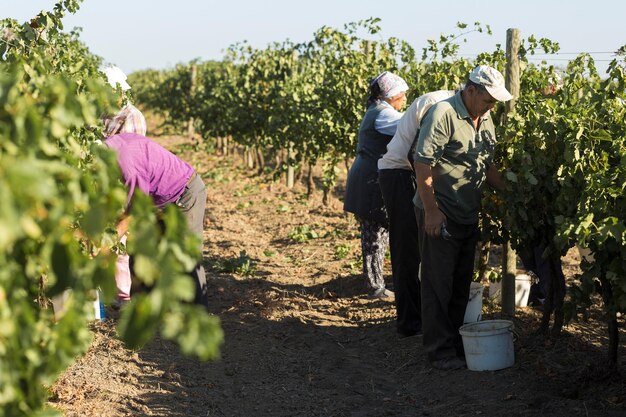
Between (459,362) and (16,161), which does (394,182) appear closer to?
(459,362)

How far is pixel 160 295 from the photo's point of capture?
1752mm

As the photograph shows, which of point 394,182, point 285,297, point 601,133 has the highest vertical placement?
point 601,133

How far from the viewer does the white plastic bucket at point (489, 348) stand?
5.04 m

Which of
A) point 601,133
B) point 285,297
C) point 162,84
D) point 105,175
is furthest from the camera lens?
point 162,84

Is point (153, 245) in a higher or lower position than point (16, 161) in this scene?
lower

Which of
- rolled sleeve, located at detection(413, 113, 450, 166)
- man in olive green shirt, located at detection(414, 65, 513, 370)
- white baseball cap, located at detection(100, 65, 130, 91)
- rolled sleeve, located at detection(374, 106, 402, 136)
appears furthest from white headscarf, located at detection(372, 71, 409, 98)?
white baseball cap, located at detection(100, 65, 130, 91)

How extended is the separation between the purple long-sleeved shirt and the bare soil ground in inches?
37.1

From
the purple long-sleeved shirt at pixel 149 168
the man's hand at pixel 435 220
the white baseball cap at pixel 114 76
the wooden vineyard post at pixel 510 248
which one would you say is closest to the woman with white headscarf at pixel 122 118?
the white baseball cap at pixel 114 76

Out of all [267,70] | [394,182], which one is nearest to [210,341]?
[394,182]

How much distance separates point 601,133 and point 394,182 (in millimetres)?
1536

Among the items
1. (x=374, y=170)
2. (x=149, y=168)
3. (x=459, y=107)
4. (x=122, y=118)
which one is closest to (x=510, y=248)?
(x=374, y=170)

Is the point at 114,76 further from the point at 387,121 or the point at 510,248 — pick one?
the point at 510,248

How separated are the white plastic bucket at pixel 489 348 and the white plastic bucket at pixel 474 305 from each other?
0.44 meters

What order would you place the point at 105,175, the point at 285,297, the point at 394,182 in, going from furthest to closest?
the point at 285,297 < the point at 394,182 < the point at 105,175
